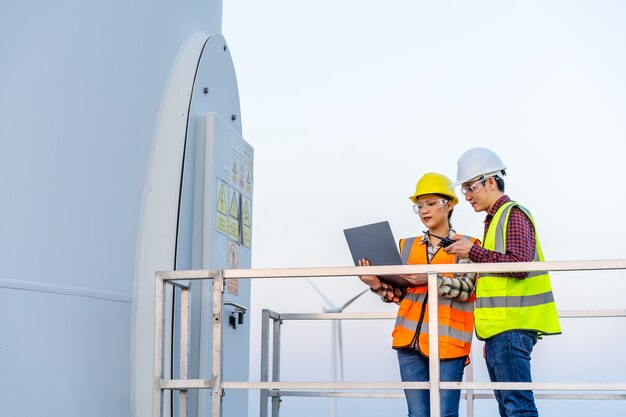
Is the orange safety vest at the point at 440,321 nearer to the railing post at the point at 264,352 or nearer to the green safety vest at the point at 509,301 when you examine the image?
the green safety vest at the point at 509,301

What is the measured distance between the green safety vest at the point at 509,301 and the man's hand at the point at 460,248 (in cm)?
17

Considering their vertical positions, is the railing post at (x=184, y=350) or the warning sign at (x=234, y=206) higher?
the warning sign at (x=234, y=206)

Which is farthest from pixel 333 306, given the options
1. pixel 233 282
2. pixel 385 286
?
pixel 385 286

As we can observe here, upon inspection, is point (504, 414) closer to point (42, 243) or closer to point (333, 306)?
point (42, 243)

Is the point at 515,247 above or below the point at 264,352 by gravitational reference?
above

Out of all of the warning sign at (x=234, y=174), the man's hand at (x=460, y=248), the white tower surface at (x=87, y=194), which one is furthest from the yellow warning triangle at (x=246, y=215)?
the man's hand at (x=460, y=248)

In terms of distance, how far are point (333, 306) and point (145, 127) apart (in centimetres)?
938

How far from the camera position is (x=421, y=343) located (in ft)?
16.7

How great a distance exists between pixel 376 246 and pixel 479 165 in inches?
28.5

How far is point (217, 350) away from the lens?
16.0ft

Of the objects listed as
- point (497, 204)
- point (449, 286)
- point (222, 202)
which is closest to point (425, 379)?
point (449, 286)

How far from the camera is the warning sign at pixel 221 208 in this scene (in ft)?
19.8

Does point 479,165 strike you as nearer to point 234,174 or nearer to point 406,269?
point 406,269

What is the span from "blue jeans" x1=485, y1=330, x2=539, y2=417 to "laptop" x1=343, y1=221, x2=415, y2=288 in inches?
26.1
